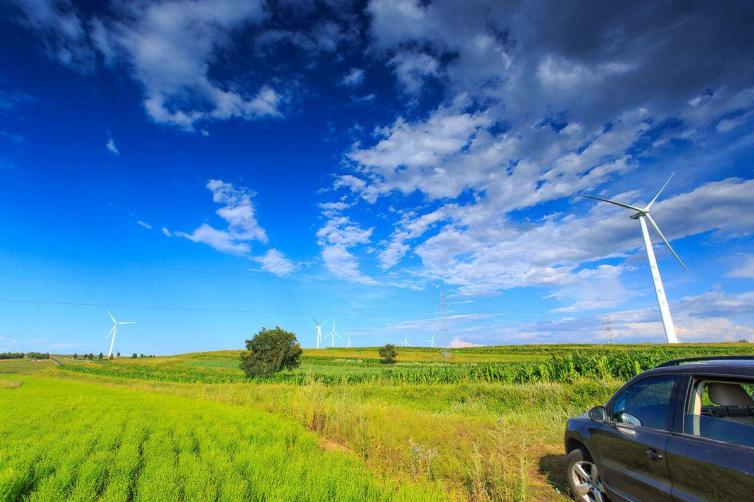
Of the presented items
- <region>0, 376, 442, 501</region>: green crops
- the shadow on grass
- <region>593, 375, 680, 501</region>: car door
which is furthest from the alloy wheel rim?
<region>0, 376, 442, 501</region>: green crops

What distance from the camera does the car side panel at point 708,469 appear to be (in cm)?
327

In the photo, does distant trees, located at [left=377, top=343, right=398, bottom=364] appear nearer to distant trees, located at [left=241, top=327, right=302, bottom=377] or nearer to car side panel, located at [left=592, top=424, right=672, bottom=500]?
distant trees, located at [left=241, top=327, right=302, bottom=377]

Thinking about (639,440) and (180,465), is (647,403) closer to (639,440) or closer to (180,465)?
(639,440)

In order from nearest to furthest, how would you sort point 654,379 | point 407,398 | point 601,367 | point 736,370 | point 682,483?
point 736,370, point 682,483, point 654,379, point 601,367, point 407,398

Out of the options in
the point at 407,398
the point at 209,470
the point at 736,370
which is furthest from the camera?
the point at 407,398

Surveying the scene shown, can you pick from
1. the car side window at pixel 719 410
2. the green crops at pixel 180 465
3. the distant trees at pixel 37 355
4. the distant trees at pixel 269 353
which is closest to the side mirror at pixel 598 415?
the car side window at pixel 719 410

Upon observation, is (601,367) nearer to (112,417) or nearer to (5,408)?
(112,417)

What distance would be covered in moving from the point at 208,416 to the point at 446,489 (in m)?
11.3

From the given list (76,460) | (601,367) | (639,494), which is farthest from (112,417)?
(601,367)

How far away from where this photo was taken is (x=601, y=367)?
24641mm

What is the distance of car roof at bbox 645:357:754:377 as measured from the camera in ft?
11.8

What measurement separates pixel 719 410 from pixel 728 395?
1.07 feet

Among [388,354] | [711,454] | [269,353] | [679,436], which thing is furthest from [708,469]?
[388,354]

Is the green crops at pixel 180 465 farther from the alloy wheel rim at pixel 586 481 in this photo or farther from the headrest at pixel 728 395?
the headrest at pixel 728 395
